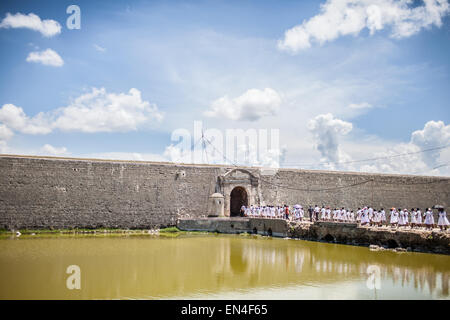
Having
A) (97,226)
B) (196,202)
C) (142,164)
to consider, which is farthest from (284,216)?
(97,226)

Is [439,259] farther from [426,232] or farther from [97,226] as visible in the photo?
[97,226]

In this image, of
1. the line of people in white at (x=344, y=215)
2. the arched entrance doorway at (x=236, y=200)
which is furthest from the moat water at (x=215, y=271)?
the arched entrance doorway at (x=236, y=200)

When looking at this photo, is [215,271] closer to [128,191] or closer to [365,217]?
[365,217]

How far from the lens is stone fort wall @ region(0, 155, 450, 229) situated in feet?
51.6

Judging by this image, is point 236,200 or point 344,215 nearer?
point 344,215

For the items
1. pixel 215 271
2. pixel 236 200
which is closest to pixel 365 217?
pixel 215 271

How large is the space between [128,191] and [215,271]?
30.6 feet

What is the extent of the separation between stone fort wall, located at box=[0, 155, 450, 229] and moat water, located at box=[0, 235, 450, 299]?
2.28m

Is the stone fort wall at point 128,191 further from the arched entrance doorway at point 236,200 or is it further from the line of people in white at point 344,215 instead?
the arched entrance doorway at point 236,200

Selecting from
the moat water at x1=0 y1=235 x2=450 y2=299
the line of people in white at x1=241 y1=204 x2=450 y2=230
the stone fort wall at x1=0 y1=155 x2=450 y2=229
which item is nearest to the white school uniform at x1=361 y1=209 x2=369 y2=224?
the line of people in white at x1=241 y1=204 x2=450 y2=230

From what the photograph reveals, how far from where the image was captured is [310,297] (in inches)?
275

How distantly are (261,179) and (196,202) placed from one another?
4.02m

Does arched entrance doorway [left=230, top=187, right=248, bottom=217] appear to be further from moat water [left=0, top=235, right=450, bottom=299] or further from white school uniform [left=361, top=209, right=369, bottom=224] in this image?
moat water [left=0, top=235, right=450, bottom=299]

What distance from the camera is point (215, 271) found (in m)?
9.34
